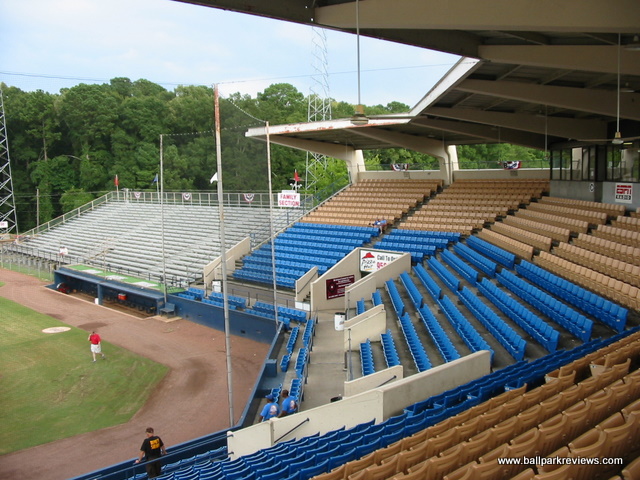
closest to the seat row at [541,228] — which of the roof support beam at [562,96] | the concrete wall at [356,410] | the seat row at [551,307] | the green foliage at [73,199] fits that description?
the seat row at [551,307]

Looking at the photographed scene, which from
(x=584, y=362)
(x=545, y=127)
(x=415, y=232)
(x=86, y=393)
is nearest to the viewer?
(x=584, y=362)

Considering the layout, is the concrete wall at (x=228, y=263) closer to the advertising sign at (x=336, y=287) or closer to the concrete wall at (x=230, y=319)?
the concrete wall at (x=230, y=319)

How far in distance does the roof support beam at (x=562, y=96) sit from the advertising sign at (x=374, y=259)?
7660 millimetres

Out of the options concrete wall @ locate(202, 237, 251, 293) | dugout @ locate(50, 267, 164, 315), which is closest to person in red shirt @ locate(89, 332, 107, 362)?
dugout @ locate(50, 267, 164, 315)

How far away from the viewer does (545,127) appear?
19.2 meters

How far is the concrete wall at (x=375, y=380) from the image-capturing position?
1026 centimetres

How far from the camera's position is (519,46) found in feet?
35.1

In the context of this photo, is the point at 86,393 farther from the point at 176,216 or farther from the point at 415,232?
the point at 176,216

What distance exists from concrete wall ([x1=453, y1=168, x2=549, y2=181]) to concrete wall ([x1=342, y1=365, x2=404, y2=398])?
59.4 ft

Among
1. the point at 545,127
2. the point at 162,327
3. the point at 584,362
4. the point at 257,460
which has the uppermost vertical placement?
the point at 545,127

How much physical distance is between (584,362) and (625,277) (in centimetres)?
556

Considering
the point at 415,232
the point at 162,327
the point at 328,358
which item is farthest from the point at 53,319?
the point at 415,232

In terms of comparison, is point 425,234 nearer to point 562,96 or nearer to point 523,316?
point 562,96

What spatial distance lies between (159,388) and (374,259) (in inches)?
385
